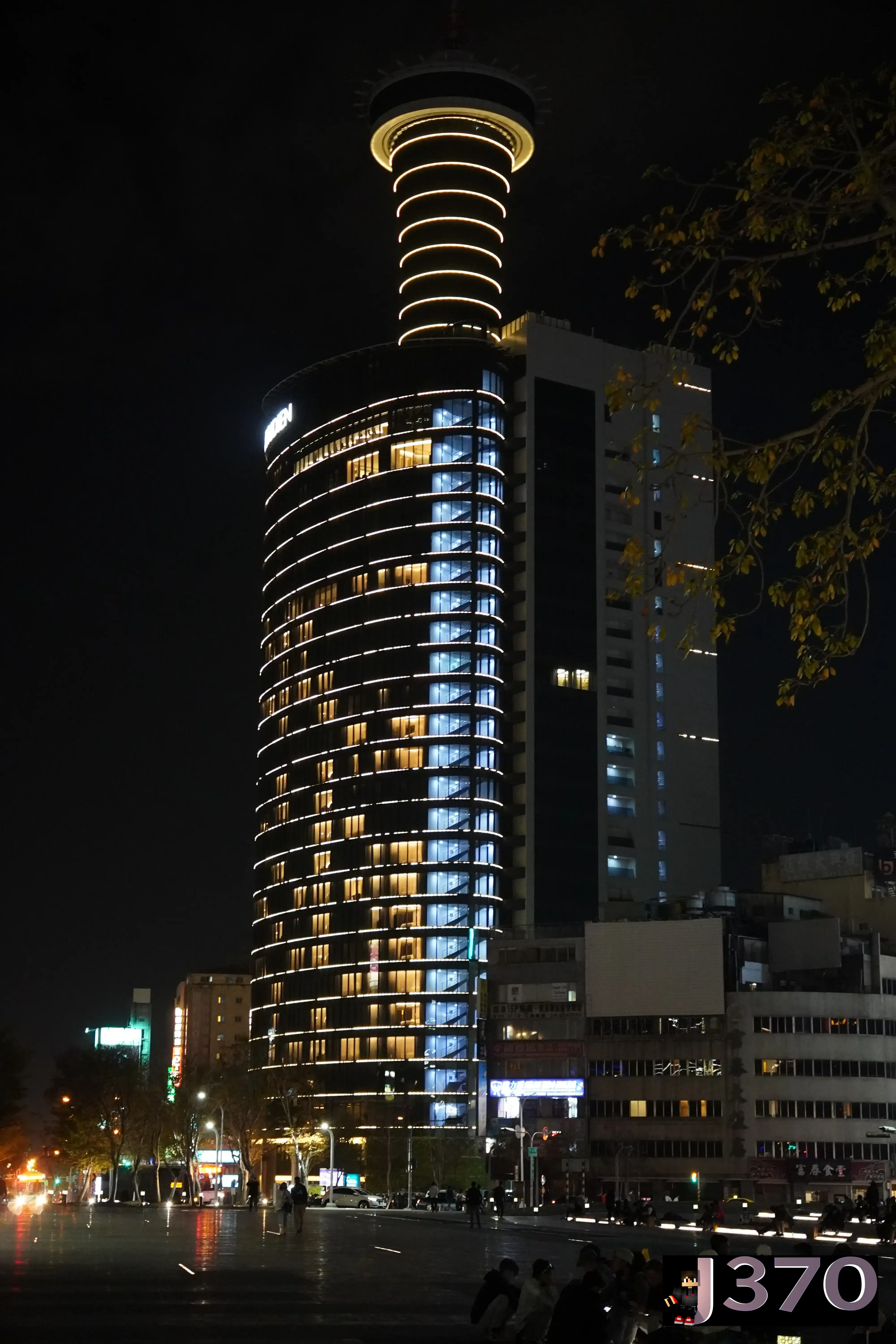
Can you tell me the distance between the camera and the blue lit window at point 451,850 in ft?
533

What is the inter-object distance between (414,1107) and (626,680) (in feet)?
157

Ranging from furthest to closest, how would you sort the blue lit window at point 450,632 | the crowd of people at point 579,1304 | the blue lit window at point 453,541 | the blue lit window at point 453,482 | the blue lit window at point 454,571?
the blue lit window at point 453,482 < the blue lit window at point 453,541 < the blue lit window at point 454,571 < the blue lit window at point 450,632 < the crowd of people at point 579,1304

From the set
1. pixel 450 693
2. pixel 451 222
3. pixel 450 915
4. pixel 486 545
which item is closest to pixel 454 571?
pixel 486 545

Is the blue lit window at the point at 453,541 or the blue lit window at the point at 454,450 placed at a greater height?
the blue lit window at the point at 454,450

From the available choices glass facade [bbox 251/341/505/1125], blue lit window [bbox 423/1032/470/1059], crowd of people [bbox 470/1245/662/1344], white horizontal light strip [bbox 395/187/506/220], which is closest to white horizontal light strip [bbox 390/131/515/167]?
white horizontal light strip [bbox 395/187/506/220]

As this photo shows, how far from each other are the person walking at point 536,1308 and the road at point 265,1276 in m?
2.61

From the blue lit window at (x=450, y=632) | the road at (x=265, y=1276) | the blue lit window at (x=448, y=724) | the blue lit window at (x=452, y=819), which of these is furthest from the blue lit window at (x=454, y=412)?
the road at (x=265, y=1276)

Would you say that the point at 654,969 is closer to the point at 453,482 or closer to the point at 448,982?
the point at 448,982

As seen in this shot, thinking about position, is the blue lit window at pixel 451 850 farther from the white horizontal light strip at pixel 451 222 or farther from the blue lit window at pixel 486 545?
the white horizontal light strip at pixel 451 222

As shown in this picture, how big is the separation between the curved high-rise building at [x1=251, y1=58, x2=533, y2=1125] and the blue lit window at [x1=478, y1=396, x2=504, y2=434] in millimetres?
A: 246

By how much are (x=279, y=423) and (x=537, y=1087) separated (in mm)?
87860

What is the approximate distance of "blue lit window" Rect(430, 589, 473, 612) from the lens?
16812 centimetres

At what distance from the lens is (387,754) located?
168000 mm

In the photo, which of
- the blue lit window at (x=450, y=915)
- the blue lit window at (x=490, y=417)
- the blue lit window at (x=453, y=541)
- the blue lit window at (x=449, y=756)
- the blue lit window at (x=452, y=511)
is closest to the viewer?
the blue lit window at (x=450, y=915)
